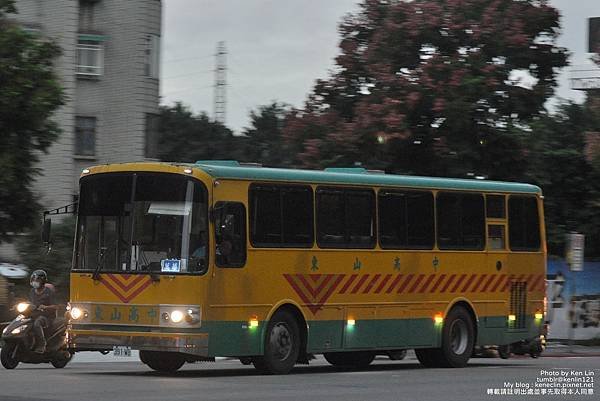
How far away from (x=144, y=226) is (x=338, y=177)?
3.64 m

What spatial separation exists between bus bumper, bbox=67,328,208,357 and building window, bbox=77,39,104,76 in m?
25.9

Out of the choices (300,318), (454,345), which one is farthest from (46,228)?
(454,345)

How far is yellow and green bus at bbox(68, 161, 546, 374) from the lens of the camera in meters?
19.5

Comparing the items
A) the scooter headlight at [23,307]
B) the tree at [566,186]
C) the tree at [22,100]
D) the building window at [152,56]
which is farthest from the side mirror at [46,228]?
the building window at [152,56]

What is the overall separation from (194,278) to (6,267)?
16528 millimetres

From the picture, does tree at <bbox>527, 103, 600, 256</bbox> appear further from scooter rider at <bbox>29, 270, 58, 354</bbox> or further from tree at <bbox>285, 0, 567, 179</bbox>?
scooter rider at <bbox>29, 270, 58, 354</bbox>

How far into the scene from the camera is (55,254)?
3609 centimetres

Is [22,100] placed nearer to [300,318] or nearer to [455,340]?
[455,340]

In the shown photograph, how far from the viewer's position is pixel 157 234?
19.6m

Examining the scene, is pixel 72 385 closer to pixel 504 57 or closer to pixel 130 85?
pixel 504 57

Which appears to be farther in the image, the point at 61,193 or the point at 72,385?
the point at 61,193

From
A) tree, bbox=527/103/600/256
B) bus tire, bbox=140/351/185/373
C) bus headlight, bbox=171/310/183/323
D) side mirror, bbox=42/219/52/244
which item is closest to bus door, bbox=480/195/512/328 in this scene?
bus tire, bbox=140/351/185/373

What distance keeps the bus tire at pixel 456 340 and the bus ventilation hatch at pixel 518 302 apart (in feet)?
3.64

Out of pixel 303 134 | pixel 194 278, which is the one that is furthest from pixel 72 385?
pixel 303 134
